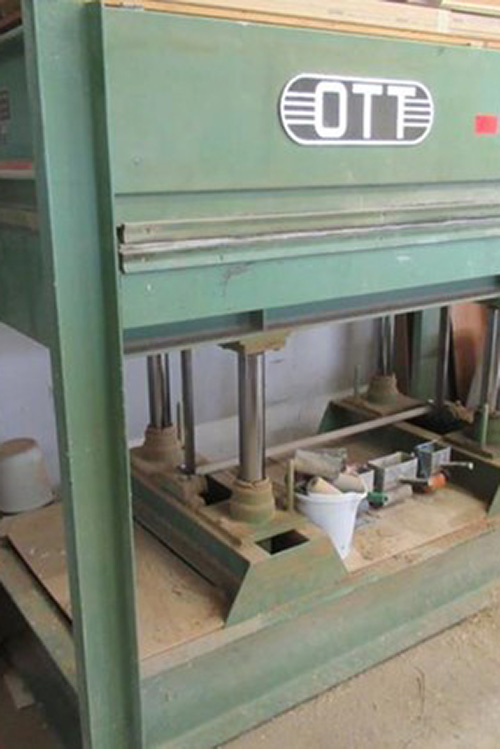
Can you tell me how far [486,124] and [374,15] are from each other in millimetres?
286

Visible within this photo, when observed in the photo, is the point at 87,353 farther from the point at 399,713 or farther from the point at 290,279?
the point at 399,713

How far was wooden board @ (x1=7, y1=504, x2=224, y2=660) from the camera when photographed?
4.20 feet

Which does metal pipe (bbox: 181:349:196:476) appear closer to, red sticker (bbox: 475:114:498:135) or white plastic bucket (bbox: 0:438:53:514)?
white plastic bucket (bbox: 0:438:53:514)

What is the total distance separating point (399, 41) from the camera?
1130mm

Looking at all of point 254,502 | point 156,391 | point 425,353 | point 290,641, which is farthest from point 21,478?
point 425,353

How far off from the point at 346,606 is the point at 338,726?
0.22 m

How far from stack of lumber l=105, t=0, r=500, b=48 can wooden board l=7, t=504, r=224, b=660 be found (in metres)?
0.97

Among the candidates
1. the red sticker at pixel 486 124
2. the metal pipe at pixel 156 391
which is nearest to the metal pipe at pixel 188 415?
the metal pipe at pixel 156 391

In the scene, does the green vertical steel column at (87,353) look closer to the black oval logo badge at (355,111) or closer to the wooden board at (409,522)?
the black oval logo badge at (355,111)

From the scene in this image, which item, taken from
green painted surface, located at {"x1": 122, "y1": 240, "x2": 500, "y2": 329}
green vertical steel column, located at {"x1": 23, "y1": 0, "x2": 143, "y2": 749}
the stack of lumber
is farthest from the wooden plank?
green vertical steel column, located at {"x1": 23, "y1": 0, "x2": 143, "y2": 749}

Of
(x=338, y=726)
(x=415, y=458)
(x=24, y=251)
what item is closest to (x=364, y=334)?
(x=415, y=458)

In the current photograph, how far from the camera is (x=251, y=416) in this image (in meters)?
1.40

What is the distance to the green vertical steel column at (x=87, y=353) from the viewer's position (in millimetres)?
873

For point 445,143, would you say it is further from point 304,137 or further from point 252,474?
point 252,474
